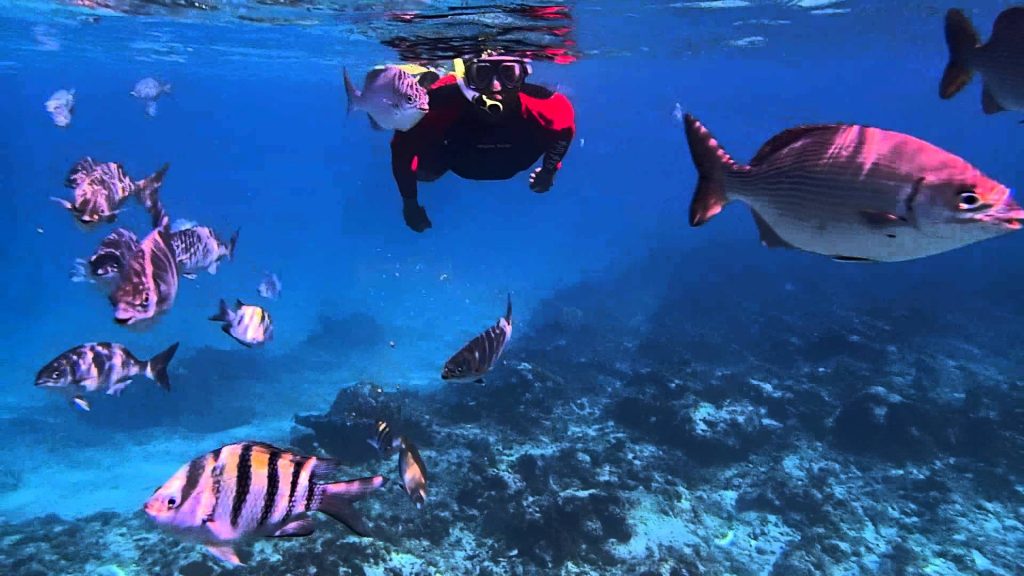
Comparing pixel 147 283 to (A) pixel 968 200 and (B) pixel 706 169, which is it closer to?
(B) pixel 706 169

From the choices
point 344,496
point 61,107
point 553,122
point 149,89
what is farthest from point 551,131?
point 149,89

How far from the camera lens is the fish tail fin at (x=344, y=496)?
2781mm

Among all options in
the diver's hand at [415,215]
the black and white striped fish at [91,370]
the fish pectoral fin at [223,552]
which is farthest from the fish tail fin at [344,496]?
the diver's hand at [415,215]

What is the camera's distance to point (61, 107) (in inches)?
365

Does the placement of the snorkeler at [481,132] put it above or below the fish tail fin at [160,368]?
above

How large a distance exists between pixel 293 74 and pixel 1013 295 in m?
39.7

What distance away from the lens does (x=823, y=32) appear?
2598 cm

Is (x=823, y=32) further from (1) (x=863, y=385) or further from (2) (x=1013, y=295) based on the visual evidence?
(1) (x=863, y=385)

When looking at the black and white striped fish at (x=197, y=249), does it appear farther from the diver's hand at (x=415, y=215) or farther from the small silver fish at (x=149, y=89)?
the small silver fish at (x=149, y=89)

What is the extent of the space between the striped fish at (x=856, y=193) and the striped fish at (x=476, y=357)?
2179mm

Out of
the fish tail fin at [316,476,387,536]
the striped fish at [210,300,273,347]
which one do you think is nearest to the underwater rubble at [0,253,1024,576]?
the striped fish at [210,300,273,347]

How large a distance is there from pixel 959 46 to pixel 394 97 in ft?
13.3

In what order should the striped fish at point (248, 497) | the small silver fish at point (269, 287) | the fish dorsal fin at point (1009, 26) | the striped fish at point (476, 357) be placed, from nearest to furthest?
the striped fish at point (248, 497)
the fish dorsal fin at point (1009, 26)
the striped fish at point (476, 357)
the small silver fish at point (269, 287)

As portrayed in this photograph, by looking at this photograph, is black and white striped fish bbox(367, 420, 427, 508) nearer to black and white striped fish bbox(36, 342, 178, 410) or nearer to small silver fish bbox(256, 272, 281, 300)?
black and white striped fish bbox(36, 342, 178, 410)
